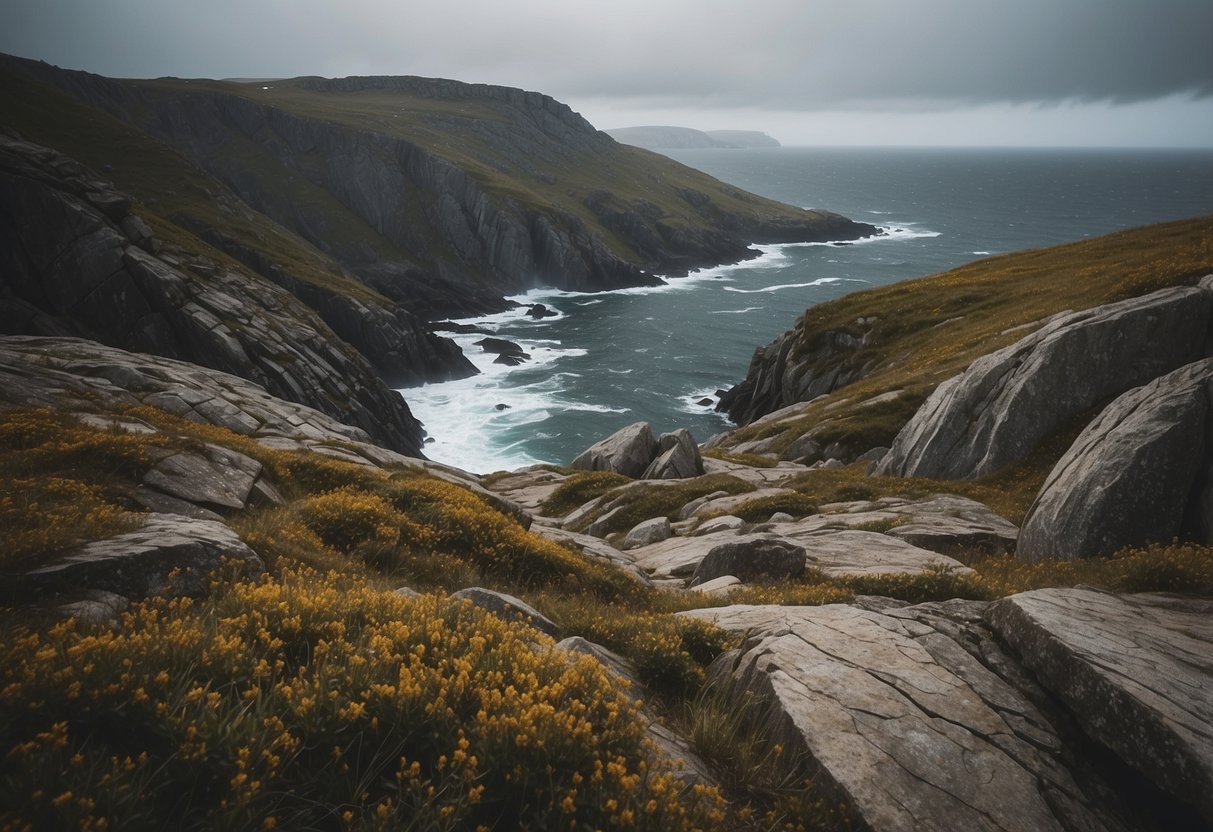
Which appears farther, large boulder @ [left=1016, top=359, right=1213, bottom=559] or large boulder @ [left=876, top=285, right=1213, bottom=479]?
large boulder @ [left=876, top=285, right=1213, bottom=479]

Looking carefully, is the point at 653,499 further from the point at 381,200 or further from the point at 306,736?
the point at 381,200

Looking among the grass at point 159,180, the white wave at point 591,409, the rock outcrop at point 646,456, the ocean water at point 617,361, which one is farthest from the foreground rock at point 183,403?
the grass at point 159,180

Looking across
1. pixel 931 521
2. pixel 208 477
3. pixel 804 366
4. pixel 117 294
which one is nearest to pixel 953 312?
pixel 804 366

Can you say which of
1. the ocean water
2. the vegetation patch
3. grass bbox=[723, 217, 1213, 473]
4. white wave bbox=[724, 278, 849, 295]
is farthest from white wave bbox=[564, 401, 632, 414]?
white wave bbox=[724, 278, 849, 295]

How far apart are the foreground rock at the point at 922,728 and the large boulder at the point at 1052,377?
21.2 meters

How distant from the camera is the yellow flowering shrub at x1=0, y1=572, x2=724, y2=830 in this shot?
423 cm

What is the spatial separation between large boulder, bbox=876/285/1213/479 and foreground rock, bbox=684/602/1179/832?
69.6 ft

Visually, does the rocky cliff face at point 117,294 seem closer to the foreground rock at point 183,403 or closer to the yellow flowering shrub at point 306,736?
the foreground rock at point 183,403

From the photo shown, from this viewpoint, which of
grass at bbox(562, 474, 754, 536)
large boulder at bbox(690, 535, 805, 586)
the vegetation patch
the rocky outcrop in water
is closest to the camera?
large boulder at bbox(690, 535, 805, 586)

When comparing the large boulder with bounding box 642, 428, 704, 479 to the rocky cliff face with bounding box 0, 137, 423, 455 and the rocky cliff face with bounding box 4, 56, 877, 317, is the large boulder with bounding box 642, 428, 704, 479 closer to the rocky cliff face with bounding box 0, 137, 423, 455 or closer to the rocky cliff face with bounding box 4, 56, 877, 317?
the rocky cliff face with bounding box 0, 137, 423, 455

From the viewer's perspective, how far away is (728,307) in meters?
140

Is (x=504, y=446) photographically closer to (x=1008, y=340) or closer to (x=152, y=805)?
(x=1008, y=340)

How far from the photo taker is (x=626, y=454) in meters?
44.8

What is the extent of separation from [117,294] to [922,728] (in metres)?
80.0
